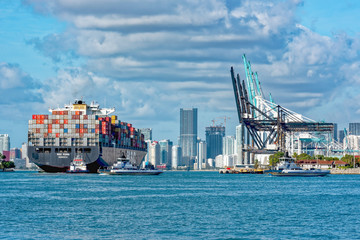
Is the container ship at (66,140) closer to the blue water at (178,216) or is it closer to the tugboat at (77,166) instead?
the tugboat at (77,166)

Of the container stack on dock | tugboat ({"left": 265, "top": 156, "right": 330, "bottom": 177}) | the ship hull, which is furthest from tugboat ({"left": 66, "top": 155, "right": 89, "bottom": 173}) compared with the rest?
tugboat ({"left": 265, "top": 156, "right": 330, "bottom": 177})

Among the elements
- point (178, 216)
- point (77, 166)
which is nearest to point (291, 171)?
point (77, 166)

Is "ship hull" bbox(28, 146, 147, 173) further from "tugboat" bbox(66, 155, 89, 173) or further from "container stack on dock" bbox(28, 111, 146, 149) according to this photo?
"tugboat" bbox(66, 155, 89, 173)

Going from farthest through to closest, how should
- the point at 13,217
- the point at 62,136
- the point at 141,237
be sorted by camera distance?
the point at 62,136
the point at 13,217
the point at 141,237

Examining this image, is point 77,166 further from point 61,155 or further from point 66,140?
point 66,140

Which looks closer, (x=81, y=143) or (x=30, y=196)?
(x=30, y=196)

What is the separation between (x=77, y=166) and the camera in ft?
497

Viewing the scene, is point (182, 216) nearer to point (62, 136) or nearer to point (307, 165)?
point (62, 136)

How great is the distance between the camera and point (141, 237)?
39.1m

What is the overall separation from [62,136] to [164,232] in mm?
117210

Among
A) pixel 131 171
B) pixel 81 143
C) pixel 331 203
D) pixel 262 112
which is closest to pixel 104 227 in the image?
pixel 331 203

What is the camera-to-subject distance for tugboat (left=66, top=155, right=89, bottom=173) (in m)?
150

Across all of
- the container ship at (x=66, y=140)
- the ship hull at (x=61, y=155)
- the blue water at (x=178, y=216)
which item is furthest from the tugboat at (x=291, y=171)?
the blue water at (x=178, y=216)

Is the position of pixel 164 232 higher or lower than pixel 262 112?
lower
